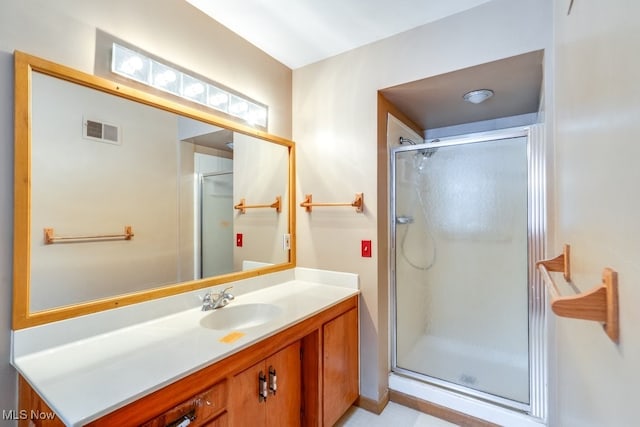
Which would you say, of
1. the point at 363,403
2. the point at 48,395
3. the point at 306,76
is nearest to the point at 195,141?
the point at 306,76

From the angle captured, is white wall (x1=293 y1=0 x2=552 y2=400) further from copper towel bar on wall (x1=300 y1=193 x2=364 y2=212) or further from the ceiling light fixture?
the ceiling light fixture

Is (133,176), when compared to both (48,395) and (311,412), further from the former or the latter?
(311,412)

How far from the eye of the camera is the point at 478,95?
2.00m

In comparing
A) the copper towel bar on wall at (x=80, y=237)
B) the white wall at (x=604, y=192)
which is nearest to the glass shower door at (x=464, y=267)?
the white wall at (x=604, y=192)

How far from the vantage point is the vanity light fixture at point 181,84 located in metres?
1.33

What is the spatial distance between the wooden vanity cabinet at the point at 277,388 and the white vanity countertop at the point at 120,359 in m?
0.04

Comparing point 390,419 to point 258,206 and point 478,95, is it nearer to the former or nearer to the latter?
point 258,206

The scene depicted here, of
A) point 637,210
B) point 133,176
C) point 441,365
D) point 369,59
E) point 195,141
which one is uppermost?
point 369,59

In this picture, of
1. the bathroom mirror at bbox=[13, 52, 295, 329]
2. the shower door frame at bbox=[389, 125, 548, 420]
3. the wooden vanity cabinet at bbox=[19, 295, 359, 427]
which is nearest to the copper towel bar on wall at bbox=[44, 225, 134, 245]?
the bathroom mirror at bbox=[13, 52, 295, 329]

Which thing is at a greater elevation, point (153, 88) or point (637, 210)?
point (153, 88)

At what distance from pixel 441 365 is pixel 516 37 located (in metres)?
2.18

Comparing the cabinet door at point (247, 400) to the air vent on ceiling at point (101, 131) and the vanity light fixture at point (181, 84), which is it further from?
the vanity light fixture at point (181, 84)

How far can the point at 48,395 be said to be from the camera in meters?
0.81

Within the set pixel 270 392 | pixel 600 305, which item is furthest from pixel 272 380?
pixel 600 305
